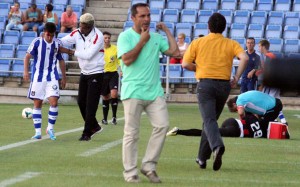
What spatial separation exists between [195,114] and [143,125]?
4387 millimetres

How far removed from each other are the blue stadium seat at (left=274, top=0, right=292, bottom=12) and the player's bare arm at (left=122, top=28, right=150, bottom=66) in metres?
21.5

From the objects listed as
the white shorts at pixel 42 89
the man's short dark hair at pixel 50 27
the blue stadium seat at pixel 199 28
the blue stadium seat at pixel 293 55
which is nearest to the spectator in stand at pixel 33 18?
the blue stadium seat at pixel 199 28

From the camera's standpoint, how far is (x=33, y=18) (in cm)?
2806

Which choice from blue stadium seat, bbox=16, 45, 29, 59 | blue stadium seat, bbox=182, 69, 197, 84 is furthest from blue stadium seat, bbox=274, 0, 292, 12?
blue stadium seat, bbox=16, 45, 29, 59

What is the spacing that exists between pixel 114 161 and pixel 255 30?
716 inches

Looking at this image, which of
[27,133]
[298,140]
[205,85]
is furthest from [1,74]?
[205,85]

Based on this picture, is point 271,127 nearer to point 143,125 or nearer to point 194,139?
point 194,139

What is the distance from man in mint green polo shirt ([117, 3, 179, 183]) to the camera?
730 centimetres

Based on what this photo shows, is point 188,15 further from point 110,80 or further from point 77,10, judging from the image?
point 110,80

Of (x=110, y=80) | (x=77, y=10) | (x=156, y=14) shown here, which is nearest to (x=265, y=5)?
(x=156, y=14)

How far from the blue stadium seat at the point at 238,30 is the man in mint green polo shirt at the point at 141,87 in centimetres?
1977

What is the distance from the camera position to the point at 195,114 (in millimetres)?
21328

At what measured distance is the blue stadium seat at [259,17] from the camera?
90.6 ft

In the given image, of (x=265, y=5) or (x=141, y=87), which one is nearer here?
(x=141, y=87)
